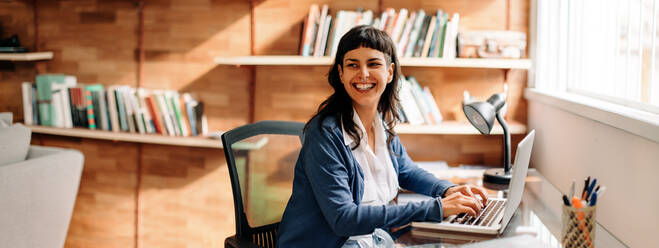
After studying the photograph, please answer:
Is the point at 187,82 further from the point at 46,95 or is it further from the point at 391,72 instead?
the point at 391,72

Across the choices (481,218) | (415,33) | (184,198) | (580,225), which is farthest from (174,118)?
(580,225)

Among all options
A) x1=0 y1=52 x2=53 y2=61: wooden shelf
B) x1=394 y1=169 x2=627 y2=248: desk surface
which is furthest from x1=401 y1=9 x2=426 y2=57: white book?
x1=0 y1=52 x2=53 y2=61: wooden shelf

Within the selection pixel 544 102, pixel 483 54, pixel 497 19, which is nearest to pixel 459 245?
pixel 544 102

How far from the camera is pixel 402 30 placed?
281cm

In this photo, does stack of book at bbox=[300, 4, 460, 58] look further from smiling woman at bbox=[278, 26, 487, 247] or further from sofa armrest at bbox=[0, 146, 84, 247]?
sofa armrest at bbox=[0, 146, 84, 247]

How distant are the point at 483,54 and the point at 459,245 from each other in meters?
1.56

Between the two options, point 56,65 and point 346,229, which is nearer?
point 346,229

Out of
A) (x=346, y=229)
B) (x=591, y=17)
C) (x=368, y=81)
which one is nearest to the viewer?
(x=346, y=229)

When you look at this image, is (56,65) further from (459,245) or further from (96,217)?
(459,245)

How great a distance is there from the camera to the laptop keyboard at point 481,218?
1529mm

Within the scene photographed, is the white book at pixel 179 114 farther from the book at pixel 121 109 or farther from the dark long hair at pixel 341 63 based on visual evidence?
the dark long hair at pixel 341 63

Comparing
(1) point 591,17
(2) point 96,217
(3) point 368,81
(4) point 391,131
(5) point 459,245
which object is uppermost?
(1) point 591,17

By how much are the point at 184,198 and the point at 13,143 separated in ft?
4.01

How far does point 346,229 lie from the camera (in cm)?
138
